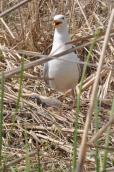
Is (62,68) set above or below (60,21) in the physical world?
below

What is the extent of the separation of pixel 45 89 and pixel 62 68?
1.51 ft

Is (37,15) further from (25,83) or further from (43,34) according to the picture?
(25,83)

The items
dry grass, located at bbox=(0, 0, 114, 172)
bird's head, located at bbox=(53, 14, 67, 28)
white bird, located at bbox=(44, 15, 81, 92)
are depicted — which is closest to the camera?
dry grass, located at bbox=(0, 0, 114, 172)

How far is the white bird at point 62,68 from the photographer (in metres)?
3.49

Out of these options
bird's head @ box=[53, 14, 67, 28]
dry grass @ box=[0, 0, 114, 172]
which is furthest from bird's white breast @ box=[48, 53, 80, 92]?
bird's head @ box=[53, 14, 67, 28]

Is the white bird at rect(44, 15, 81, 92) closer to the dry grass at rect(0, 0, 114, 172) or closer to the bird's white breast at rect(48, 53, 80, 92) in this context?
the bird's white breast at rect(48, 53, 80, 92)

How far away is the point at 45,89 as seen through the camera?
12.9 feet

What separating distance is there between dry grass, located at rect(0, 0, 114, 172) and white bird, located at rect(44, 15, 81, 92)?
0.11 metres

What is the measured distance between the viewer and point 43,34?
4.53 m

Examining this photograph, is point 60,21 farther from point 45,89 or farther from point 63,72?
point 45,89

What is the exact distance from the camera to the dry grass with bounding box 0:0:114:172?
111 inches

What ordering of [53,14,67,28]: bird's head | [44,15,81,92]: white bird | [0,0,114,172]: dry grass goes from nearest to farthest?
1. [0,0,114,172]: dry grass
2. [44,15,81,92]: white bird
3. [53,14,67,28]: bird's head

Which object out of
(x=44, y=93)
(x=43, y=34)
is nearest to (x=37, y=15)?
(x=43, y=34)

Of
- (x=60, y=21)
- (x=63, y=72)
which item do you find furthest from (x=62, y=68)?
(x=60, y=21)
